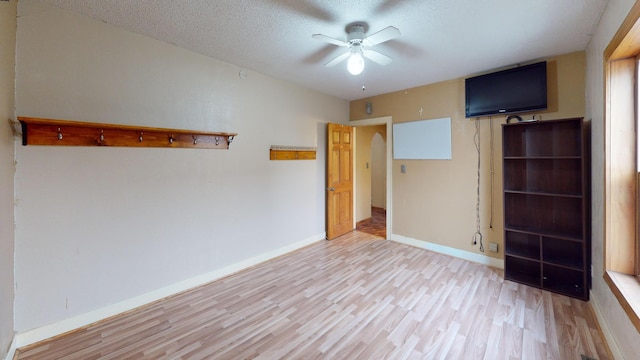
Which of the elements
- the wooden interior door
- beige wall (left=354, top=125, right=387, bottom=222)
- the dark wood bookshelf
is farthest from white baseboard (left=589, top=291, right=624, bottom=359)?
beige wall (left=354, top=125, right=387, bottom=222)

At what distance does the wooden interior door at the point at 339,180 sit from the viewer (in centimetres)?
423

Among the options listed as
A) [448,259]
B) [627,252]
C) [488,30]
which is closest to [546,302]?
[627,252]

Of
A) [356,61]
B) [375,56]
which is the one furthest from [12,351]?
[375,56]

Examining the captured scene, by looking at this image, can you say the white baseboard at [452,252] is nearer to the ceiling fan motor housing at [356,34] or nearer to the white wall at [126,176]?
the white wall at [126,176]

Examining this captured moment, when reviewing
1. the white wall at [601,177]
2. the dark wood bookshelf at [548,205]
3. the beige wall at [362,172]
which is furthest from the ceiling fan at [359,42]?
the beige wall at [362,172]

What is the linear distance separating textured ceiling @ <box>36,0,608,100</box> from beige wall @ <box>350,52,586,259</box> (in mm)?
384

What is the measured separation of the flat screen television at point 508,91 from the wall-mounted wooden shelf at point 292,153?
2.27m

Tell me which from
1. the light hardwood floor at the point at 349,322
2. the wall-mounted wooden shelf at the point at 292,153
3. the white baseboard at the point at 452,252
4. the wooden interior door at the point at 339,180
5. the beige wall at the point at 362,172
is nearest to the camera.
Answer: the light hardwood floor at the point at 349,322

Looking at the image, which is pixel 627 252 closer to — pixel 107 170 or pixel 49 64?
pixel 107 170

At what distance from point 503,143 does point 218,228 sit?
342 cm

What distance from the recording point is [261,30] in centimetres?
223

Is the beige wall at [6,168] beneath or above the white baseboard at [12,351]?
above

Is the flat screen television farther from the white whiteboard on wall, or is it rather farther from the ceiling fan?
the ceiling fan

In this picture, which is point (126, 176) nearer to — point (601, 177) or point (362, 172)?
point (601, 177)
